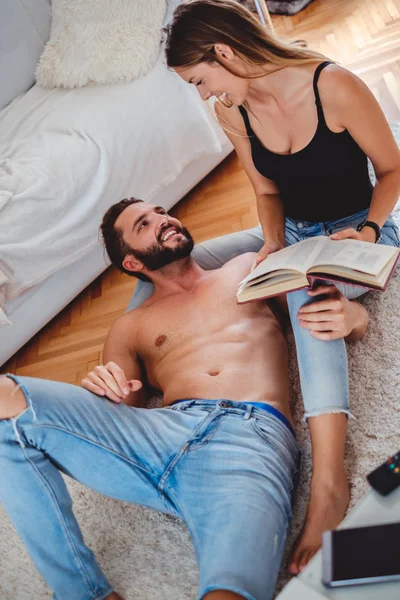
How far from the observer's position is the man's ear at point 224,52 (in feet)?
4.07

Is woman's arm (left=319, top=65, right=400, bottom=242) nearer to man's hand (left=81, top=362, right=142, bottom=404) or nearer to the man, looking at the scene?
the man

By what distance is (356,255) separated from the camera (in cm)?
110

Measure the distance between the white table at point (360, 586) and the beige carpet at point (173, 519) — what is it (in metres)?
0.41

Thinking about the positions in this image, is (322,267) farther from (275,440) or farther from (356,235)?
(275,440)

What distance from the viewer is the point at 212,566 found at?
0.99 m

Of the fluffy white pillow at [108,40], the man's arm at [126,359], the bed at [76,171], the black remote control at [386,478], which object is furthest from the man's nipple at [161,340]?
the fluffy white pillow at [108,40]

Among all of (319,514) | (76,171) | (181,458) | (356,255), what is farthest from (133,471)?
(76,171)

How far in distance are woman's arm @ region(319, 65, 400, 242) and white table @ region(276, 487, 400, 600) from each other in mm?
621

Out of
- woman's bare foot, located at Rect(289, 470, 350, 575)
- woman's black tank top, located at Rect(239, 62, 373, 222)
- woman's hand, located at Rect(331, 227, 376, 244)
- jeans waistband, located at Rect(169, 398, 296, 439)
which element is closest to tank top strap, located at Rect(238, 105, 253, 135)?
woman's black tank top, located at Rect(239, 62, 373, 222)

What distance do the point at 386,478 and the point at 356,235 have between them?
1.88 ft

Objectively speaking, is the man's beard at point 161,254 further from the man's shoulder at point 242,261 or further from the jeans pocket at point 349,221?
the jeans pocket at point 349,221

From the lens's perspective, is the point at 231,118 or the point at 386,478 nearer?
the point at 386,478

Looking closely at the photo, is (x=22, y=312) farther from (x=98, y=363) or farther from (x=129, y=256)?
(x=129, y=256)

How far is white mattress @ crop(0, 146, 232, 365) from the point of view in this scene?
6.60 ft
